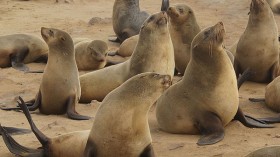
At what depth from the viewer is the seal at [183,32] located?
8.41 metres

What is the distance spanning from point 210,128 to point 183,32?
9.19 ft

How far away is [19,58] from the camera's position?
32.5ft

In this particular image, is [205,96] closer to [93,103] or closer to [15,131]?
[15,131]

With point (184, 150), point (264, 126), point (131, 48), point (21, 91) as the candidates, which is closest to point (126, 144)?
point (184, 150)

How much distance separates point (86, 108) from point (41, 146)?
2.02m

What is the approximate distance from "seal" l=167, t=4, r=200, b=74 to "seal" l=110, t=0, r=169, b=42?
3186 mm

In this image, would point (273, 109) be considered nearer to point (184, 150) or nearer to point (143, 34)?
point (143, 34)

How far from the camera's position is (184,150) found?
5383mm

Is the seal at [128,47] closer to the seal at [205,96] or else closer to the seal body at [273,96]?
the seal body at [273,96]

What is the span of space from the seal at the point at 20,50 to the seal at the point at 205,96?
403 centimetres

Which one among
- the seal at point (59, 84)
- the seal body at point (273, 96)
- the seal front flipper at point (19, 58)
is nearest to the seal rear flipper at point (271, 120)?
the seal body at point (273, 96)

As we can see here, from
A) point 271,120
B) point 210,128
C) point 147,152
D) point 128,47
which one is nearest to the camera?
point 147,152

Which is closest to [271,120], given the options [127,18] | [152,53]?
[152,53]

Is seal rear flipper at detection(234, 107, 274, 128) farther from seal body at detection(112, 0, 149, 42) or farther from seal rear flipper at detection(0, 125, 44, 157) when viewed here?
seal body at detection(112, 0, 149, 42)
